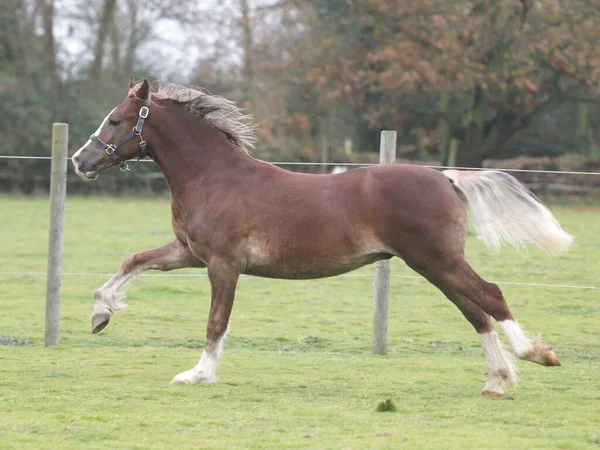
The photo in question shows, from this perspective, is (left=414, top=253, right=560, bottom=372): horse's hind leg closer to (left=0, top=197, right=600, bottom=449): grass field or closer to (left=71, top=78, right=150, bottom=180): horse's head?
(left=0, top=197, right=600, bottom=449): grass field

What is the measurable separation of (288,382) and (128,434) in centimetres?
213

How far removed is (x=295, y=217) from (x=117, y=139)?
65.5 inches

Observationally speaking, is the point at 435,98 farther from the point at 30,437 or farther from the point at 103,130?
the point at 30,437

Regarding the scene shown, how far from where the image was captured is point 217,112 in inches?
309

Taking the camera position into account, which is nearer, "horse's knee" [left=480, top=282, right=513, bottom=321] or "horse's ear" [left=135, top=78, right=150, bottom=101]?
"horse's knee" [left=480, top=282, right=513, bottom=321]

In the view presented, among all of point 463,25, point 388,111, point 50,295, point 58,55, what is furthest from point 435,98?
point 50,295

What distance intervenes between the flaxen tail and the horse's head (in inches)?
104

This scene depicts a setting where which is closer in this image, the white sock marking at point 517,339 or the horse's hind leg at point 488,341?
the white sock marking at point 517,339

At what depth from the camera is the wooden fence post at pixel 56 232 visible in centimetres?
907

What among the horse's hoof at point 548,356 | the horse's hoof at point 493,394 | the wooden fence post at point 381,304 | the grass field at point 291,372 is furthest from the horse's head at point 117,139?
the horse's hoof at point 548,356

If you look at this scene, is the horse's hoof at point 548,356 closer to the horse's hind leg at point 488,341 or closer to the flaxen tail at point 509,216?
the horse's hind leg at point 488,341

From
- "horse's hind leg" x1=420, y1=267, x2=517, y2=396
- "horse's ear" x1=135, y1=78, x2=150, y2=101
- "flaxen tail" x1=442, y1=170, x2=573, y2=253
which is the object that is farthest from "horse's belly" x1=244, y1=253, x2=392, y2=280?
"horse's ear" x1=135, y1=78, x2=150, y2=101

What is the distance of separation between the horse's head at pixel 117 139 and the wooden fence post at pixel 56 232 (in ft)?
4.99

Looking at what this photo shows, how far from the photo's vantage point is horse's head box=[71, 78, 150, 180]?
7605 millimetres
